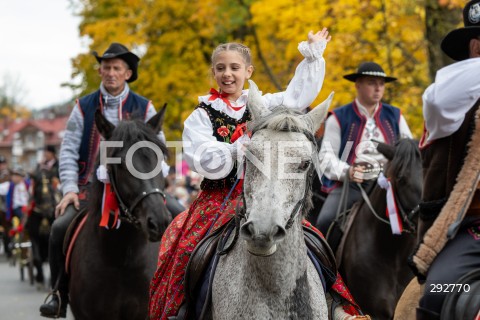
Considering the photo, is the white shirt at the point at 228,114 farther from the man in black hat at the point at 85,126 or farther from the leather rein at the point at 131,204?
the man in black hat at the point at 85,126

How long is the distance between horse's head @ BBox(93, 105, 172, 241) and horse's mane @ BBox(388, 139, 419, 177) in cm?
248

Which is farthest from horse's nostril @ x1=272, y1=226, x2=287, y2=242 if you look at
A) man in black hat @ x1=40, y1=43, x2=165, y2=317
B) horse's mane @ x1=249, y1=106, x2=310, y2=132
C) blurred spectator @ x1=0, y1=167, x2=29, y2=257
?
blurred spectator @ x1=0, y1=167, x2=29, y2=257

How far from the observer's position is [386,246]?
8688mm

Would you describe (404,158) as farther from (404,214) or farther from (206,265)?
(206,265)

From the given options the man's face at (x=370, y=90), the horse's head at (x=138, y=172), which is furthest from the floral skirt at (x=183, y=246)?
the man's face at (x=370, y=90)

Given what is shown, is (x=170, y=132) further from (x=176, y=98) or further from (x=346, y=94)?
(x=346, y=94)

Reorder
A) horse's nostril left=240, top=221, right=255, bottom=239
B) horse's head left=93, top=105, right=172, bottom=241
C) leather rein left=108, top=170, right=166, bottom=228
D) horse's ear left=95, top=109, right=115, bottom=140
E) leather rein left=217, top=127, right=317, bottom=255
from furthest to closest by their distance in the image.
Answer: horse's ear left=95, top=109, right=115, bottom=140
leather rein left=108, top=170, right=166, bottom=228
horse's head left=93, top=105, right=172, bottom=241
leather rein left=217, top=127, right=317, bottom=255
horse's nostril left=240, top=221, right=255, bottom=239

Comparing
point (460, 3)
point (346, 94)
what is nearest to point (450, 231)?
point (460, 3)

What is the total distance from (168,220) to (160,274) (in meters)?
1.28

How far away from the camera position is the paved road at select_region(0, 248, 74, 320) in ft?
45.1

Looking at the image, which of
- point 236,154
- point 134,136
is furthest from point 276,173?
point 134,136

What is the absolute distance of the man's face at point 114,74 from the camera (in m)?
8.73

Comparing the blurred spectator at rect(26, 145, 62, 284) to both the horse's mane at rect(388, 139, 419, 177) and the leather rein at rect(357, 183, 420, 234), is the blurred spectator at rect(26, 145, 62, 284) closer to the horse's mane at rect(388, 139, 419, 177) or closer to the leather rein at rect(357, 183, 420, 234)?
the leather rein at rect(357, 183, 420, 234)

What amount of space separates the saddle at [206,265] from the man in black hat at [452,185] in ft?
2.55
